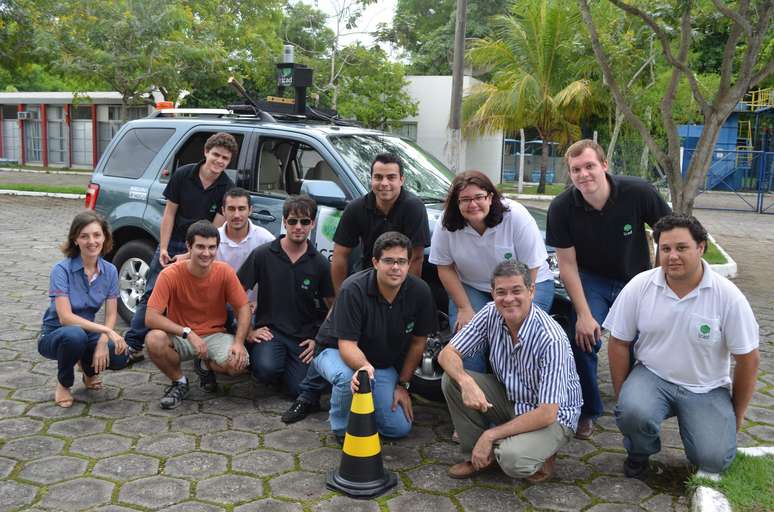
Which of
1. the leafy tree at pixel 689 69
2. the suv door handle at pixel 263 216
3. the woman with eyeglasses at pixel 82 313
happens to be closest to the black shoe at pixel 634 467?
the suv door handle at pixel 263 216

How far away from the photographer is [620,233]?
4.57 m

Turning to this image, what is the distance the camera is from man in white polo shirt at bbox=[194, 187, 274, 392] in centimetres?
522

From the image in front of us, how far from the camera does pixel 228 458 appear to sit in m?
4.16

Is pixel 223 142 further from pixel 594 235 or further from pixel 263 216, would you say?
pixel 594 235

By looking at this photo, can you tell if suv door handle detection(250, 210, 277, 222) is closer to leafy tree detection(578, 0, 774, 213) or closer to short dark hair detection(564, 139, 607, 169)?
short dark hair detection(564, 139, 607, 169)

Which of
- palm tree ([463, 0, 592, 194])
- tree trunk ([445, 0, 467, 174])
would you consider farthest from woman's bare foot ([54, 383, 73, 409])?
palm tree ([463, 0, 592, 194])

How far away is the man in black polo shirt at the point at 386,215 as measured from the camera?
4.70 meters

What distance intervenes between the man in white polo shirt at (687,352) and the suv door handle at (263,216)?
2738mm

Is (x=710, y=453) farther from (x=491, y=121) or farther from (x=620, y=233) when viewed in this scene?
(x=491, y=121)

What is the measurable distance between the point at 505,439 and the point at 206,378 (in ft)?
7.53

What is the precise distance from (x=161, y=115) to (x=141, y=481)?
4105 millimetres

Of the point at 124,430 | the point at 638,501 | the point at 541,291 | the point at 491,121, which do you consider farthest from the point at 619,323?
the point at 491,121

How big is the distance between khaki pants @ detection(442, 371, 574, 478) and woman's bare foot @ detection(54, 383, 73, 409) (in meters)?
2.47

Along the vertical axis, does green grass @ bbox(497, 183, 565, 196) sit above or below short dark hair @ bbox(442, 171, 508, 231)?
below
